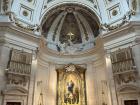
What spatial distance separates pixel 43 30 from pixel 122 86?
356 inches

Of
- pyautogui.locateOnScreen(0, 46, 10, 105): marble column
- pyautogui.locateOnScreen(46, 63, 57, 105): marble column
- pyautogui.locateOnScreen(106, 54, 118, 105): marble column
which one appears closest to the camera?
pyautogui.locateOnScreen(0, 46, 10, 105): marble column

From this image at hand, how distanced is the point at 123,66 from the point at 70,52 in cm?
635

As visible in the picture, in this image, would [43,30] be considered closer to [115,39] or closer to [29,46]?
[29,46]

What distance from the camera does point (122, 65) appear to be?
12133mm

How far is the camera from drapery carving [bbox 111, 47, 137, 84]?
11602 mm

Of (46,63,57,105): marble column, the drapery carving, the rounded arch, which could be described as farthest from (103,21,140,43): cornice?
(46,63,57,105): marble column

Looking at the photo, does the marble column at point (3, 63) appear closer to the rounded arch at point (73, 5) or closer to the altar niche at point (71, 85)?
the rounded arch at point (73, 5)

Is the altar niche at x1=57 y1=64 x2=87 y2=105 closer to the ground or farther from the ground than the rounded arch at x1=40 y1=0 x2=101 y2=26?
closer to the ground

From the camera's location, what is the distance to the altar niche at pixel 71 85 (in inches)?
589

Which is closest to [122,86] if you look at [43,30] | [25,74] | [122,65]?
[122,65]

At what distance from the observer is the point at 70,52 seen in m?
17.2

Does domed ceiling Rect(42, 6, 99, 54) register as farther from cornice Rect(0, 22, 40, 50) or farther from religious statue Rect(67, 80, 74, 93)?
religious statue Rect(67, 80, 74, 93)

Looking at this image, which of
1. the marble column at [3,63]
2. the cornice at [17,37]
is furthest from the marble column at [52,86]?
the marble column at [3,63]

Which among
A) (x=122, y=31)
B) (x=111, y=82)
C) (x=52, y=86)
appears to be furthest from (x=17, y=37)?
(x=122, y=31)
